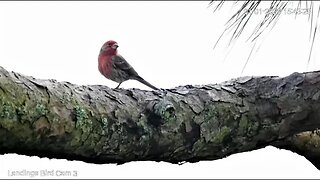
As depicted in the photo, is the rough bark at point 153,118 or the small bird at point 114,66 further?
the small bird at point 114,66

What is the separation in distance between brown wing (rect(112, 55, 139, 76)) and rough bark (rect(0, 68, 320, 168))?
867 mm

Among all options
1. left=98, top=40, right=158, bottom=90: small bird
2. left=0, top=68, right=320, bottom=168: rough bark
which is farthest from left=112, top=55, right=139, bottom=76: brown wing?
left=0, top=68, right=320, bottom=168: rough bark

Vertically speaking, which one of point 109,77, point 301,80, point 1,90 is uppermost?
point 1,90

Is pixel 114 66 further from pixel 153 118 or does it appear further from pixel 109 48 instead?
pixel 153 118

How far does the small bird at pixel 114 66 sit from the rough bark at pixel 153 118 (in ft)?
2.85

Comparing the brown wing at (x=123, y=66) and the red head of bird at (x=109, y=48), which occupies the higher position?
the red head of bird at (x=109, y=48)

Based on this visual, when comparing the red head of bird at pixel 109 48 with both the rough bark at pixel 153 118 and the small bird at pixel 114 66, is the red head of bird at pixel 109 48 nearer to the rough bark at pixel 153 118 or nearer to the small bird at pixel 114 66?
the small bird at pixel 114 66

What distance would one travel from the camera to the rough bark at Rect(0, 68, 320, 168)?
92 cm

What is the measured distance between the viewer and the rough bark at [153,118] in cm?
92

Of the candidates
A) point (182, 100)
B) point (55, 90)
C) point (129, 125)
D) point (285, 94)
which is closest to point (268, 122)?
point (285, 94)

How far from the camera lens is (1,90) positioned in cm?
89

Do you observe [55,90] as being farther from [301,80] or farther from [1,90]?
[301,80]

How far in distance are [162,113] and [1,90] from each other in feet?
1.03


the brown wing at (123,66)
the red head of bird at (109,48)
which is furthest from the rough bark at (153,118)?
the red head of bird at (109,48)
